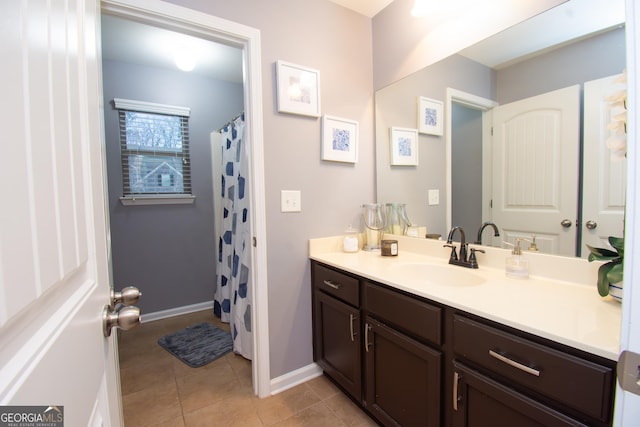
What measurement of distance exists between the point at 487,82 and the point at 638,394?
1414 millimetres

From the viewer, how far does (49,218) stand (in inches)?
11.4

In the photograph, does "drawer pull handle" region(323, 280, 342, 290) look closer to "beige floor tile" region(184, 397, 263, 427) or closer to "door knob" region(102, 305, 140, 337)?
"beige floor tile" region(184, 397, 263, 427)

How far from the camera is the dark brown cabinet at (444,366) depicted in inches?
28.0

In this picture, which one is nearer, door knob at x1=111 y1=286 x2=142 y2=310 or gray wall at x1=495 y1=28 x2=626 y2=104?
door knob at x1=111 y1=286 x2=142 y2=310


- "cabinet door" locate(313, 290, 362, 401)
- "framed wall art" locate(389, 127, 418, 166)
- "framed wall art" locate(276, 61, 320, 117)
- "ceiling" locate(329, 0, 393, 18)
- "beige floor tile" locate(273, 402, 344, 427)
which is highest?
"ceiling" locate(329, 0, 393, 18)

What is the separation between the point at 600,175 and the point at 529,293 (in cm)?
54

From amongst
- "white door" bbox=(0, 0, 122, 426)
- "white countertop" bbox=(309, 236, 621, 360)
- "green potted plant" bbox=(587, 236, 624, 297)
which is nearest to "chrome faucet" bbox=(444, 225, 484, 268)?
"white countertop" bbox=(309, 236, 621, 360)

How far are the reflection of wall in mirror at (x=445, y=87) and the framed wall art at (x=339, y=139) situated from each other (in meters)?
0.23

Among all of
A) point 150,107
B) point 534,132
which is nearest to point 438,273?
point 534,132

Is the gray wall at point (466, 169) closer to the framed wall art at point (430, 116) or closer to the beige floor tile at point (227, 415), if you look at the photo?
the framed wall art at point (430, 116)

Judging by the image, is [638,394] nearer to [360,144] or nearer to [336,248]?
[336,248]

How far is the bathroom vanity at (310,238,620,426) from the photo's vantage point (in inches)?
28.3

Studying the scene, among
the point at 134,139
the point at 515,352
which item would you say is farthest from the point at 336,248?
the point at 134,139

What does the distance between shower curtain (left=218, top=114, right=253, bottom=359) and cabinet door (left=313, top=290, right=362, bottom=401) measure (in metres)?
0.53
